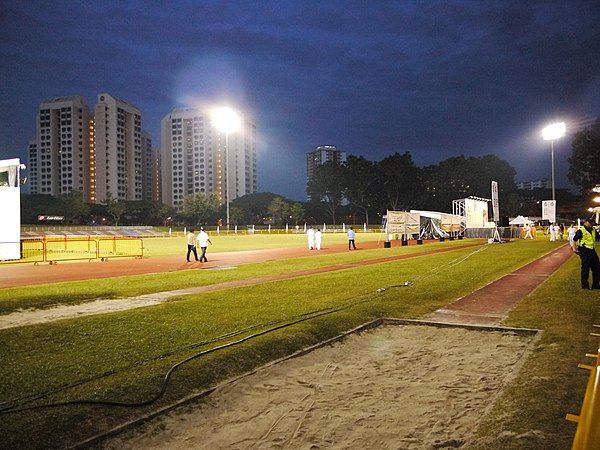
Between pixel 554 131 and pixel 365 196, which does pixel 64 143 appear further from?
pixel 554 131

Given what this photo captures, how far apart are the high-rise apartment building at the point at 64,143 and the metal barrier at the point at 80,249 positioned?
11893cm

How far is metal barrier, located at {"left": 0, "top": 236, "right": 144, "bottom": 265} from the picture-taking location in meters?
25.4

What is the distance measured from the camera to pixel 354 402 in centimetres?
524

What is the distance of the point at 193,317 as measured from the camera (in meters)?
9.36

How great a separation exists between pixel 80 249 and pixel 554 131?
45352 millimetres

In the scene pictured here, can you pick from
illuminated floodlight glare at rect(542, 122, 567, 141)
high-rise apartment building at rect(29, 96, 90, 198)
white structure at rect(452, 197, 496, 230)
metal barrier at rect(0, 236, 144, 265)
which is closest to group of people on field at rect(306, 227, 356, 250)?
metal barrier at rect(0, 236, 144, 265)

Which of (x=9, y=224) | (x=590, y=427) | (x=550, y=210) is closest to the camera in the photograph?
(x=590, y=427)

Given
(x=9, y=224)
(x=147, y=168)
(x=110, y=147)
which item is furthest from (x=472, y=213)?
(x=147, y=168)

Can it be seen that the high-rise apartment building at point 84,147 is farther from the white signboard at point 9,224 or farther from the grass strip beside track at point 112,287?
the grass strip beside track at point 112,287

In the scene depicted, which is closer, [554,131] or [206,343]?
[206,343]

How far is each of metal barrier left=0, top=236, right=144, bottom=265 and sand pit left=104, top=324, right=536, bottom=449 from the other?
814 inches

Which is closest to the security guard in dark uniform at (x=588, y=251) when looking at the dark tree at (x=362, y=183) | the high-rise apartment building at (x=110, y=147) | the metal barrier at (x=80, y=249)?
the metal barrier at (x=80, y=249)

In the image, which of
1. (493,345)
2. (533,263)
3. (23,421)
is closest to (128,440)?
(23,421)

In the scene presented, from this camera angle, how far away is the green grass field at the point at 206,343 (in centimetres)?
466
